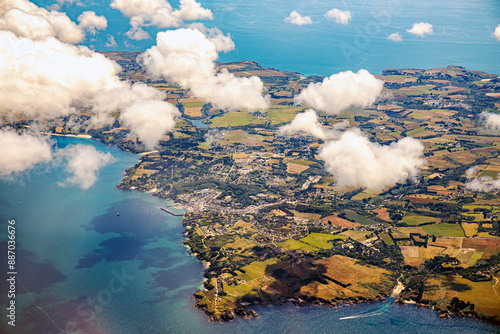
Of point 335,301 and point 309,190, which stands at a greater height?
point 309,190

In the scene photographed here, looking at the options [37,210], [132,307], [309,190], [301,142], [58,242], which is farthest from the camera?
[301,142]

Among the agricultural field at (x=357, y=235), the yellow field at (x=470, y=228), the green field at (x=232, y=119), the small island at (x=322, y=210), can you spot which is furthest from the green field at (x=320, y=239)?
the green field at (x=232, y=119)

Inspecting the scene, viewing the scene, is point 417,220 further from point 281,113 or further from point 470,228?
point 281,113

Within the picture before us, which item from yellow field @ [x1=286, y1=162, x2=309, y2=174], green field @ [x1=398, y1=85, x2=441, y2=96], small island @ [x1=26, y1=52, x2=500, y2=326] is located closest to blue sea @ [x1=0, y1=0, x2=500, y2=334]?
small island @ [x1=26, y1=52, x2=500, y2=326]

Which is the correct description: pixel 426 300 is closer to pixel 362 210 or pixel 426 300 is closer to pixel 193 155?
pixel 362 210

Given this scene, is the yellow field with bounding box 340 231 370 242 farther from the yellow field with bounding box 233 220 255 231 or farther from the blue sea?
the blue sea

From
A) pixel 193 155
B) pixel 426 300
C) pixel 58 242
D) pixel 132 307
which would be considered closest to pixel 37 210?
pixel 58 242

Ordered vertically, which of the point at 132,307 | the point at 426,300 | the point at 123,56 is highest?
the point at 123,56
